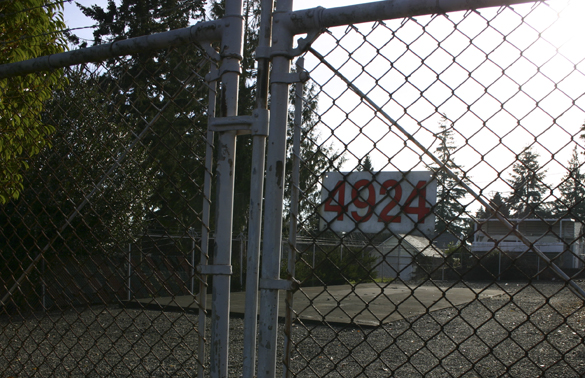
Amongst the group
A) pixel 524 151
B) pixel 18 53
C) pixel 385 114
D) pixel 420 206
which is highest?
pixel 18 53

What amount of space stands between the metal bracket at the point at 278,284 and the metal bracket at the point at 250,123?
51 centimetres

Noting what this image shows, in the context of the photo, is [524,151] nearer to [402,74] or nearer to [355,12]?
[402,74]

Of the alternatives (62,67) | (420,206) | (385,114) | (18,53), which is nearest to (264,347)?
(420,206)

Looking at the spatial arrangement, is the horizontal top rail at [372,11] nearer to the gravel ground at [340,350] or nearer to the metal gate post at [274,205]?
the metal gate post at [274,205]

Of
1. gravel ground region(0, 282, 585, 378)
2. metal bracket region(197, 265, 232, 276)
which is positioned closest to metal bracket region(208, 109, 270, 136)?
metal bracket region(197, 265, 232, 276)

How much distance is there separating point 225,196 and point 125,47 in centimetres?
81

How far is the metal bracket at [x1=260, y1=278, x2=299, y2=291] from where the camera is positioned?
4.98 ft

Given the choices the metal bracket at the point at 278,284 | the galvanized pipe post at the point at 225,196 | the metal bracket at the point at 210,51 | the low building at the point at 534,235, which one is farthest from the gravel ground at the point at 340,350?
the metal bracket at the point at 210,51

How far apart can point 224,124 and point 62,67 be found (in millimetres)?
988

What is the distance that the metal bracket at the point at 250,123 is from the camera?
5.26 ft

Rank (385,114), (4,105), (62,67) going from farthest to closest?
(4,105)
(62,67)
(385,114)

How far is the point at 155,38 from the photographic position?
184 cm

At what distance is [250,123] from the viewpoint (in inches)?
63.1

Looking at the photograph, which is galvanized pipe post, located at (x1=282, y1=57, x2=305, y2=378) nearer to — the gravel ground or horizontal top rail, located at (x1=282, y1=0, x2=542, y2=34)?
horizontal top rail, located at (x1=282, y1=0, x2=542, y2=34)
